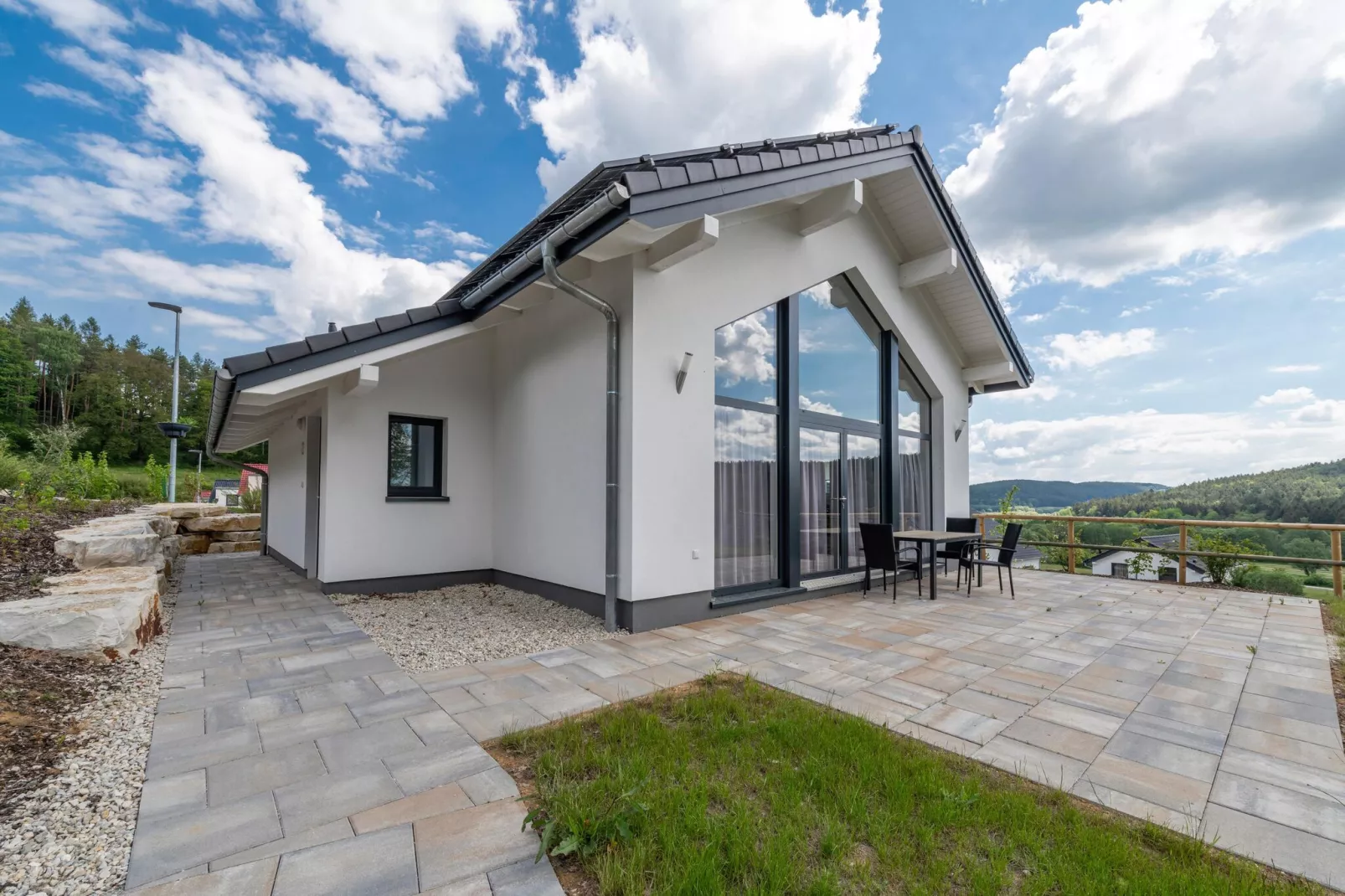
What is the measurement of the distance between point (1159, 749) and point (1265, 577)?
7.47 metres

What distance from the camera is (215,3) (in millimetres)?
7121

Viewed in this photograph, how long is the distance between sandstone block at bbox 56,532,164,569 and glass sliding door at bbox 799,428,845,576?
687 cm

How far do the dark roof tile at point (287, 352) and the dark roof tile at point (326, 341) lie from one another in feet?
0.17

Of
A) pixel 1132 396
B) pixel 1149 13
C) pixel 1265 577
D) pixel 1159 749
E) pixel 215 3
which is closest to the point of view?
pixel 1159 749

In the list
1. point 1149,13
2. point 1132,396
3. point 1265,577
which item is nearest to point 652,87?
point 1149,13

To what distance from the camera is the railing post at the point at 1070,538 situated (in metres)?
9.16

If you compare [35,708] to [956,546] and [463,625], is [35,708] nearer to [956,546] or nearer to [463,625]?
[463,625]

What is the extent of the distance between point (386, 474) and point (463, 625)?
246 cm

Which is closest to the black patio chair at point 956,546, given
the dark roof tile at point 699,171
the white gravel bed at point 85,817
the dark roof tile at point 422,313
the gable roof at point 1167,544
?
the gable roof at point 1167,544

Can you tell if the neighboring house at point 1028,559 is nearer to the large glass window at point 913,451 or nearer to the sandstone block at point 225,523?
the large glass window at point 913,451

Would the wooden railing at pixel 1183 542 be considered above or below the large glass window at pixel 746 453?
below

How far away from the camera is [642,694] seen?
3.38 meters

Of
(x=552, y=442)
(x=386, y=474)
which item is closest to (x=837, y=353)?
(x=552, y=442)

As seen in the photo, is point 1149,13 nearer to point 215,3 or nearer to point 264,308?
point 215,3
